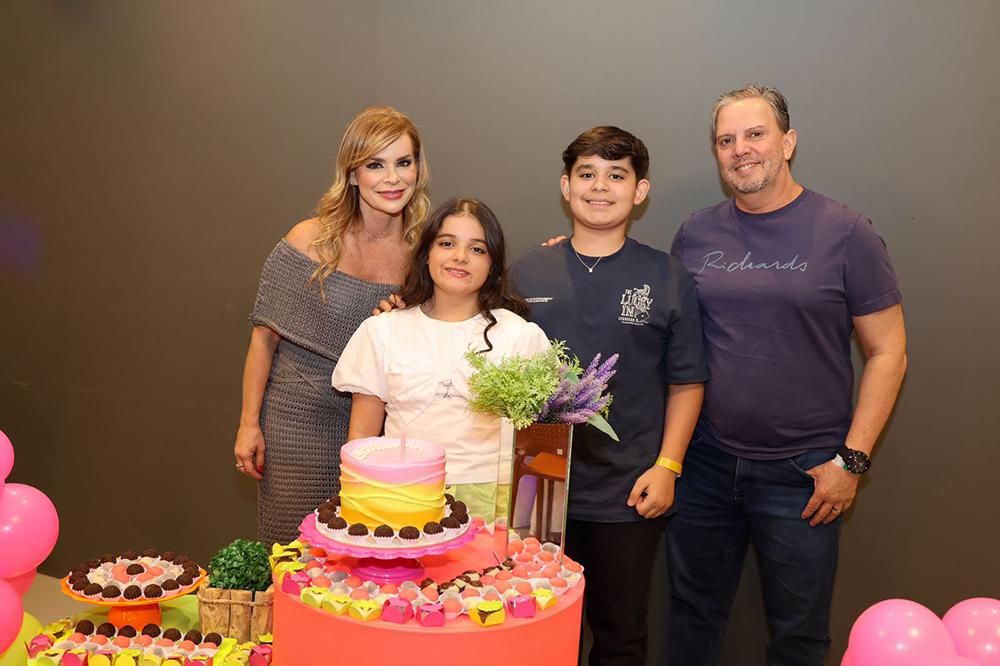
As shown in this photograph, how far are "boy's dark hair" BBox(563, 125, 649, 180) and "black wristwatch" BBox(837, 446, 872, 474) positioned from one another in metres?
0.95

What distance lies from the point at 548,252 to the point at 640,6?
1013 mm

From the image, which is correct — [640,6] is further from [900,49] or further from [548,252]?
[548,252]

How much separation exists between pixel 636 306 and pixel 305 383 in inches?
38.6

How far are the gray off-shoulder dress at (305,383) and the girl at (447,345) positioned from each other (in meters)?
0.26

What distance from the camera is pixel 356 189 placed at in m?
2.69

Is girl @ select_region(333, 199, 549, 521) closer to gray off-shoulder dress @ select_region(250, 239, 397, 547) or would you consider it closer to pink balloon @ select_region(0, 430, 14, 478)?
gray off-shoulder dress @ select_region(250, 239, 397, 547)

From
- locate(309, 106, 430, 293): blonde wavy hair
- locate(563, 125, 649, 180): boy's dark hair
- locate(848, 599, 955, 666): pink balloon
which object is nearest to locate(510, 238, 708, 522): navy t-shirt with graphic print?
locate(563, 125, 649, 180): boy's dark hair

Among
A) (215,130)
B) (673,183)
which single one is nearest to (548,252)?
(673,183)

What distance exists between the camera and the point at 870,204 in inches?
112

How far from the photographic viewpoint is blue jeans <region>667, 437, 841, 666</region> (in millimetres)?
2531

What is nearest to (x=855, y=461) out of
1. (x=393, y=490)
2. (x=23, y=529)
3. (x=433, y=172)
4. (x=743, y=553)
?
(x=743, y=553)

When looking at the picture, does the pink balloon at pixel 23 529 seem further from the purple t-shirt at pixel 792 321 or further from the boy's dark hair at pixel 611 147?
the purple t-shirt at pixel 792 321

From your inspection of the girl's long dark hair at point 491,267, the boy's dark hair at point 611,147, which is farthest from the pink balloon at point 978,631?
the boy's dark hair at point 611,147

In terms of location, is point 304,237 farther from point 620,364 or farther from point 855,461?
point 855,461
